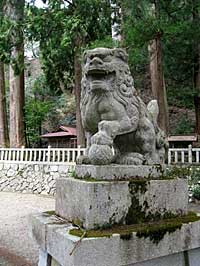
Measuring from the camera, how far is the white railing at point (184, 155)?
350 inches

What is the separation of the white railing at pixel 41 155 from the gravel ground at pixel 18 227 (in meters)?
1.33

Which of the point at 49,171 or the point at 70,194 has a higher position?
the point at 70,194

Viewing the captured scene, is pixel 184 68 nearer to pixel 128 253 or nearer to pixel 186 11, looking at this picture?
pixel 186 11

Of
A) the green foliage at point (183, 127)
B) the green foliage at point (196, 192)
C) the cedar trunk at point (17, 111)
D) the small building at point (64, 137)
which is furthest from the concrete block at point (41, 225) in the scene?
the green foliage at point (183, 127)

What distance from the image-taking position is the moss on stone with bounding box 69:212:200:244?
6.10 feet

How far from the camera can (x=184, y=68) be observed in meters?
13.8

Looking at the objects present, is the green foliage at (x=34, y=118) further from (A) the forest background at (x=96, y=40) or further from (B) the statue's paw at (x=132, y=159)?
(B) the statue's paw at (x=132, y=159)

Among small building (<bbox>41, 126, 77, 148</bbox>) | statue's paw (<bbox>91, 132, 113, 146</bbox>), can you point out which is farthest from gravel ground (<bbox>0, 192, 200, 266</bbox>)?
small building (<bbox>41, 126, 77, 148</bbox>)

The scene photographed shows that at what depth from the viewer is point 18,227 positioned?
5.95 metres

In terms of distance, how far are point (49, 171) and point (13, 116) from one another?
4349 mm

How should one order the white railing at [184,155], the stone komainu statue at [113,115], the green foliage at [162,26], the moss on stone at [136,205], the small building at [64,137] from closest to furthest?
the moss on stone at [136,205], the stone komainu statue at [113,115], the green foliage at [162,26], the white railing at [184,155], the small building at [64,137]

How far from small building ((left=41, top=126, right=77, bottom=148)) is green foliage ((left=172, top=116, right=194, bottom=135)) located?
16.4ft

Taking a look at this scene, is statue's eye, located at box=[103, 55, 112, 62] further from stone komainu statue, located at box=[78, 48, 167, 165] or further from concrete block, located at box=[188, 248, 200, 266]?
concrete block, located at box=[188, 248, 200, 266]

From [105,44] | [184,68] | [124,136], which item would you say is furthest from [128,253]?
[184,68]
